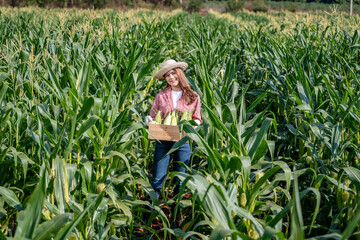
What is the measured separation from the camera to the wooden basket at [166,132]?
272 centimetres

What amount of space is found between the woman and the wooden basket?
0.25 m

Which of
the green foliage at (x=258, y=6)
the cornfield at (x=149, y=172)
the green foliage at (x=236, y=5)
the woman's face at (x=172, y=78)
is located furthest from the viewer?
the green foliage at (x=258, y=6)

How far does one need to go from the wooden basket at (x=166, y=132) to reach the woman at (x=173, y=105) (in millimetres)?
255

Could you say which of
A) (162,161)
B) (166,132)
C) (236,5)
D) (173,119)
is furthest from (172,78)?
(236,5)

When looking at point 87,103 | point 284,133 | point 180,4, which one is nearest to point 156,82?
point 284,133

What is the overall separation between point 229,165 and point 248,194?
237mm

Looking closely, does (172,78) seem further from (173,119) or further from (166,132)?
(166,132)

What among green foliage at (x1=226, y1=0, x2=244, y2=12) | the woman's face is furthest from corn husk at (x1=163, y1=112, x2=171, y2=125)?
green foliage at (x1=226, y1=0, x2=244, y2=12)

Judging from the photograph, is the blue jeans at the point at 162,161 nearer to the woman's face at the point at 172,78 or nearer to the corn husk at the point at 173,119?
the corn husk at the point at 173,119

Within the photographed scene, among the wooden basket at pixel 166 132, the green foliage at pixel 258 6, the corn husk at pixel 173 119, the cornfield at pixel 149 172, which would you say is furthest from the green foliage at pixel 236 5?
the wooden basket at pixel 166 132

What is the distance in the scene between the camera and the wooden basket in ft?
8.94

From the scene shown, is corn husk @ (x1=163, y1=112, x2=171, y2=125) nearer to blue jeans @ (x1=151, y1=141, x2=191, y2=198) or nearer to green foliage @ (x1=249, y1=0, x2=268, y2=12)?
blue jeans @ (x1=151, y1=141, x2=191, y2=198)

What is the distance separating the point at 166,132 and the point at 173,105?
43cm

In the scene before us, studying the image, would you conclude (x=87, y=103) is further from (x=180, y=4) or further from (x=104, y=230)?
(x=180, y=4)
